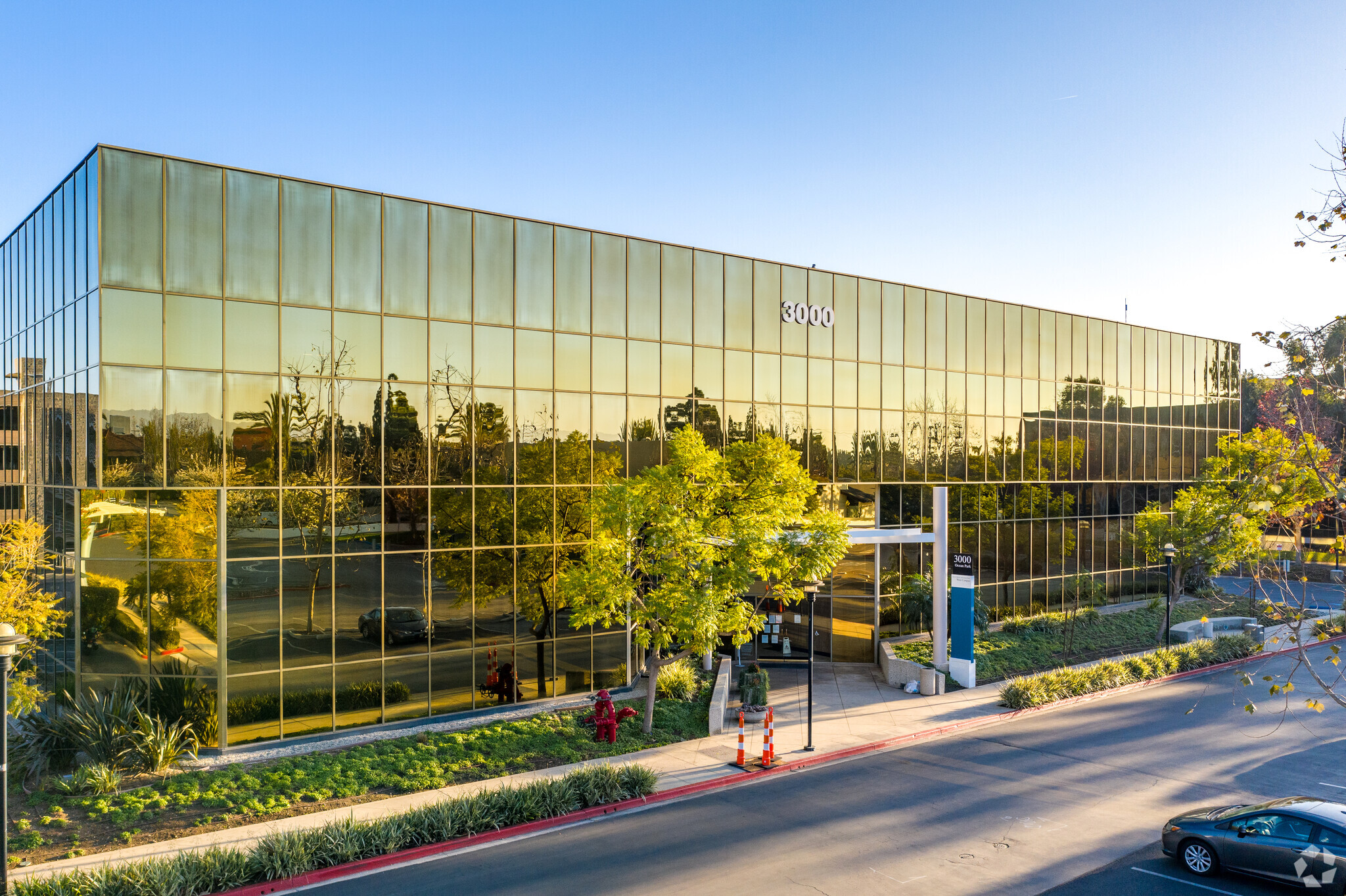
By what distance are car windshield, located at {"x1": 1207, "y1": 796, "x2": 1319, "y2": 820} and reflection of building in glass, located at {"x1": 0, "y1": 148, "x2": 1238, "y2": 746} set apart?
51.8 ft

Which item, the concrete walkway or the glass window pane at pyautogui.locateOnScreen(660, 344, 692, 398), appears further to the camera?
the glass window pane at pyautogui.locateOnScreen(660, 344, 692, 398)

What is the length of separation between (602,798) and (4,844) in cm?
964

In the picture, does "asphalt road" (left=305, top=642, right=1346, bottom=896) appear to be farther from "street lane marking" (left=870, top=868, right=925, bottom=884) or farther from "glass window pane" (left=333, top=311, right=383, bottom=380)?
A: "glass window pane" (left=333, top=311, right=383, bottom=380)

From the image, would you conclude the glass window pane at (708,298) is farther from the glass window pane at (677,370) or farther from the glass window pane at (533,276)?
the glass window pane at (533,276)

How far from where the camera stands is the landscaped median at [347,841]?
40.9ft

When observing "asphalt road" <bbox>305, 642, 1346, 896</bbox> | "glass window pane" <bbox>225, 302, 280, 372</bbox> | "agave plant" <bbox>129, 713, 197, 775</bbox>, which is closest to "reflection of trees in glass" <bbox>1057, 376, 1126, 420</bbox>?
"asphalt road" <bbox>305, 642, 1346, 896</bbox>

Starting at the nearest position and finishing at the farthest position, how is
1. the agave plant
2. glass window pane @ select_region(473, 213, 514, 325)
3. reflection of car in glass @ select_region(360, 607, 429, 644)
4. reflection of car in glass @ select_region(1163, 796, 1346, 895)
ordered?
reflection of car in glass @ select_region(1163, 796, 1346, 895)
the agave plant
reflection of car in glass @ select_region(360, 607, 429, 644)
glass window pane @ select_region(473, 213, 514, 325)

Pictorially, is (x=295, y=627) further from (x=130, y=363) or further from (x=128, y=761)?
(x=130, y=363)

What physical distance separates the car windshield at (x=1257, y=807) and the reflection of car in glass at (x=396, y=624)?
17708 mm

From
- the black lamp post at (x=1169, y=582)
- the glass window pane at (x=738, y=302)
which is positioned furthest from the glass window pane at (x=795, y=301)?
the black lamp post at (x=1169, y=582)

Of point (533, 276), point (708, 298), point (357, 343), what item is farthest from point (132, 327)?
point (708, 298)

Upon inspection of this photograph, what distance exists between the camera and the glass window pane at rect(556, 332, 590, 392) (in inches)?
979

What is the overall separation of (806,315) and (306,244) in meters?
17.0

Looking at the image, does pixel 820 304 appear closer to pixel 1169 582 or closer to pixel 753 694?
pixel 753 694
